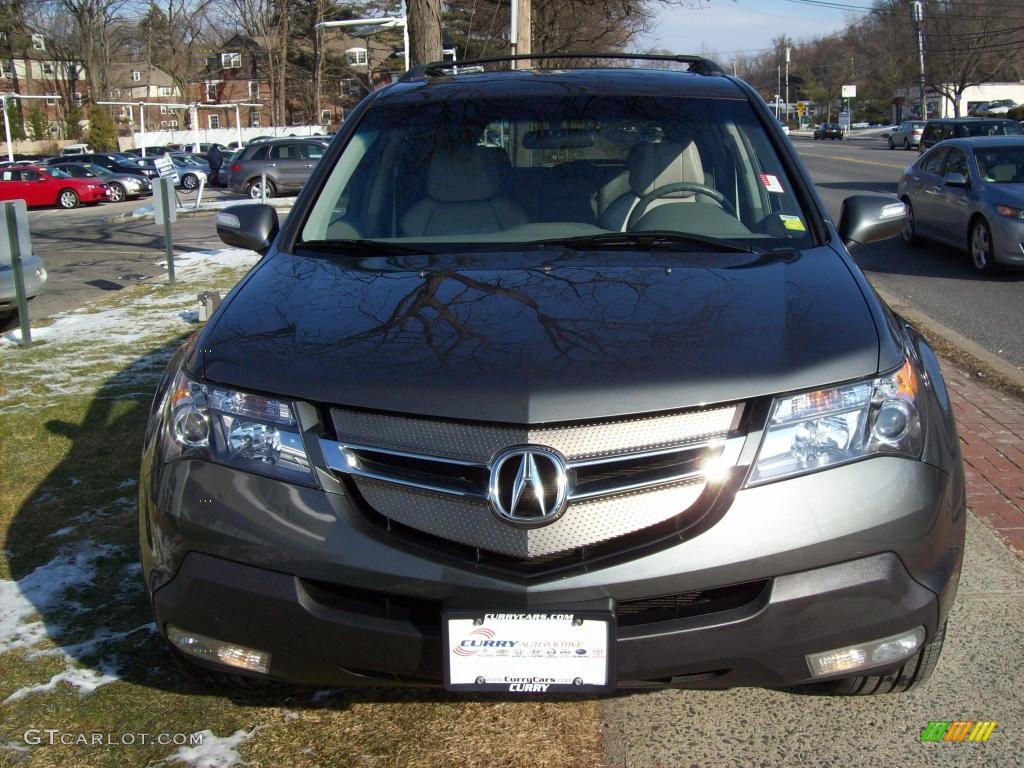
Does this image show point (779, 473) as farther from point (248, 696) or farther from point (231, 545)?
point (248, 696)

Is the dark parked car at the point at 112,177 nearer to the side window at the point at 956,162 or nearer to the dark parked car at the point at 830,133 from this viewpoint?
the side window at the point at 956,162

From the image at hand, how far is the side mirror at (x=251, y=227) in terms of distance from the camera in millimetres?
3795

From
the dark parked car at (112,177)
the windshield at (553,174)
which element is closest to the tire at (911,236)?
the windshield at (553,174)

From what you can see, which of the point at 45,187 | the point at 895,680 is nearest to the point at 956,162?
the point at 895,680

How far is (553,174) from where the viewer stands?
3.72m

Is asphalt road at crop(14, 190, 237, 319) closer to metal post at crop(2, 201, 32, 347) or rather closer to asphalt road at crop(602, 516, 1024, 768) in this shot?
metal post at crop(2, 201, 32, 347)

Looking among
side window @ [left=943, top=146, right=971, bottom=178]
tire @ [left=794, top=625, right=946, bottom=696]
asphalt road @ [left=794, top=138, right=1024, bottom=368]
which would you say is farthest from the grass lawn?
side window @ [left=943, top=146, right=971, bottom=178]

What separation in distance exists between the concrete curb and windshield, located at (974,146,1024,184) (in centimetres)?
304

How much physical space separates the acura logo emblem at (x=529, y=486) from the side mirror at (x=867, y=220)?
1.93 meters

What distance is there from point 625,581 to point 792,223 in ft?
5.53

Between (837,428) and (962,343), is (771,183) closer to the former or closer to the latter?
(837,428)

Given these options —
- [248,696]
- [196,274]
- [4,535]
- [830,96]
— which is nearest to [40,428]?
[4,535]

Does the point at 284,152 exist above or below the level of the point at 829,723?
above

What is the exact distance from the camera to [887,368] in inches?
99.0
